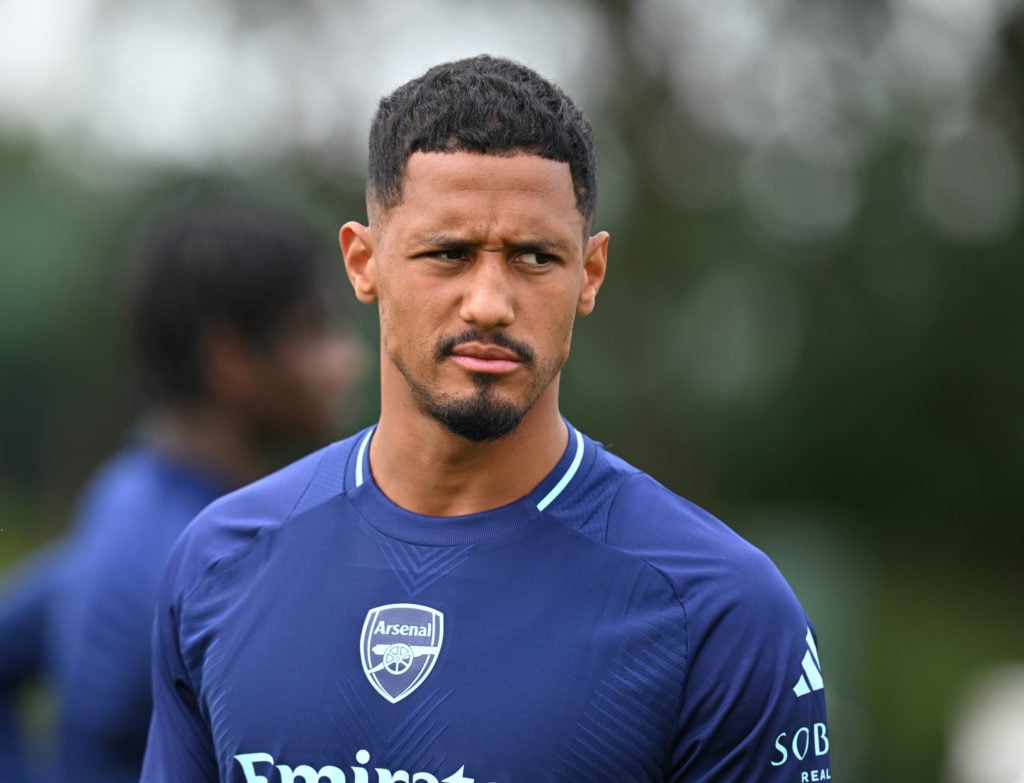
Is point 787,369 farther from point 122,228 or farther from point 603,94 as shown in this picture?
point 122,228

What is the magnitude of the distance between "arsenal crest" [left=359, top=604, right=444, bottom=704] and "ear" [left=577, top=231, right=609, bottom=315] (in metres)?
0.72

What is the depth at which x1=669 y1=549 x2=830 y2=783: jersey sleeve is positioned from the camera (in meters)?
2.66

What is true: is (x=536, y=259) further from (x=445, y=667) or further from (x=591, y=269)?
(x=445, y=667)

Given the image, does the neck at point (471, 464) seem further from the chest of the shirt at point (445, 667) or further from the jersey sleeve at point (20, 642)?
the jersey sleeve at point (20, 642)

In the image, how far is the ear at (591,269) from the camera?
2963mm

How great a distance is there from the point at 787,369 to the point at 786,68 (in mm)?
5938

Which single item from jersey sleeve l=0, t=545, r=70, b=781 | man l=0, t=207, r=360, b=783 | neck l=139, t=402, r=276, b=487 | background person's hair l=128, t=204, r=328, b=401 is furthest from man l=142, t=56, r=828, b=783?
jersey sleeve l=0, t=545, r=70, b=781

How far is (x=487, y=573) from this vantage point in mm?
2801

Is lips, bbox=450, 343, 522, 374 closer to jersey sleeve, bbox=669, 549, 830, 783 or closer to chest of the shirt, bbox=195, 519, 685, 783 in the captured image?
chest of the shirt, bbox=195, 519, 685, 783

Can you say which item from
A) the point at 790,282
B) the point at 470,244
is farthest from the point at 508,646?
the point at 790,282

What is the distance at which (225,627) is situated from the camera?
293 centimetres

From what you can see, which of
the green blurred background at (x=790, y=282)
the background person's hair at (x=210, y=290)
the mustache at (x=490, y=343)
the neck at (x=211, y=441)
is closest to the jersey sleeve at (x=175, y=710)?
the mustache at (x=490, y=343)

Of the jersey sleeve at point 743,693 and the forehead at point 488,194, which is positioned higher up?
the forehead at point 488,194

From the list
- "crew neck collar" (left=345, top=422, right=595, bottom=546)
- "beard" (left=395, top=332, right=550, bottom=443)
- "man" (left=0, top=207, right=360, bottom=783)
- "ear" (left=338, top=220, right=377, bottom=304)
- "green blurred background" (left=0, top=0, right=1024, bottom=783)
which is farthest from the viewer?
"green blurred background" (left=0, top=0, right=1024, bottom=783)
